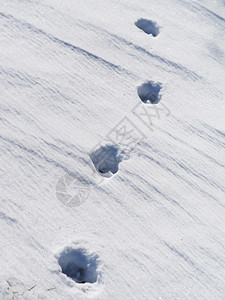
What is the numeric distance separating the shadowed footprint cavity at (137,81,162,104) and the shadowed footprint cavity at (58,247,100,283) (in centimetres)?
106

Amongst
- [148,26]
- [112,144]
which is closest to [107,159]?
[112,144]

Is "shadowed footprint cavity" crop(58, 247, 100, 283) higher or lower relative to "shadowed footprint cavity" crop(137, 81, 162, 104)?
lower

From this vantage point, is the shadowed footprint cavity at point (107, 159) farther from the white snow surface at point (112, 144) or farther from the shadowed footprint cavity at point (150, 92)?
the shadowed footprint cavity at point (150, 92)

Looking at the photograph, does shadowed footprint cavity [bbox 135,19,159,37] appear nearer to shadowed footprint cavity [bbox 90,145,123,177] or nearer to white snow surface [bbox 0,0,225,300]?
white snow surface [bbox 0,0,225,300]

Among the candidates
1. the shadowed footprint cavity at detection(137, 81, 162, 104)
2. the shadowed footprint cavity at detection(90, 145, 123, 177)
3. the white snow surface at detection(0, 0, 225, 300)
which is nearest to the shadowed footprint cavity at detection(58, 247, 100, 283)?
the white snow surface at detection(0, 0, 225, 300)

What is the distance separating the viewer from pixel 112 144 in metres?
1.90

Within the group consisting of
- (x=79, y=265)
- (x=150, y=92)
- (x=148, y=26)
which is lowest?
(x=79, y=265)

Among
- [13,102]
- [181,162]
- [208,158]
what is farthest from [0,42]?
[208,158]

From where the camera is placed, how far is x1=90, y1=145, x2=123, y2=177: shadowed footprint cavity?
1.83 meters

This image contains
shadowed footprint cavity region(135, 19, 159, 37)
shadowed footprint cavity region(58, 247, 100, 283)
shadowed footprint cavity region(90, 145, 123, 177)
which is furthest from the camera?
shadowed footprint cavity region(135, 19, 159, 37)

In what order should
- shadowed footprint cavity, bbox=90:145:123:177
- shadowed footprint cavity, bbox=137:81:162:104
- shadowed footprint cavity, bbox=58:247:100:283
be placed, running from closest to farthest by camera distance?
shadowed footprint cavity, bbox=58:247:100:283
shadowed footprint cavity, bbox=90:145:123:177
shadowed footprint cavity, bbox=137:81:162:104

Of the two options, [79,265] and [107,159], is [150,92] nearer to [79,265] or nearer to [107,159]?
[107,159]

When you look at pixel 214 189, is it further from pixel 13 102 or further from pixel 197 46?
pixel 13 102

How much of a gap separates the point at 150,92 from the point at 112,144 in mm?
515
